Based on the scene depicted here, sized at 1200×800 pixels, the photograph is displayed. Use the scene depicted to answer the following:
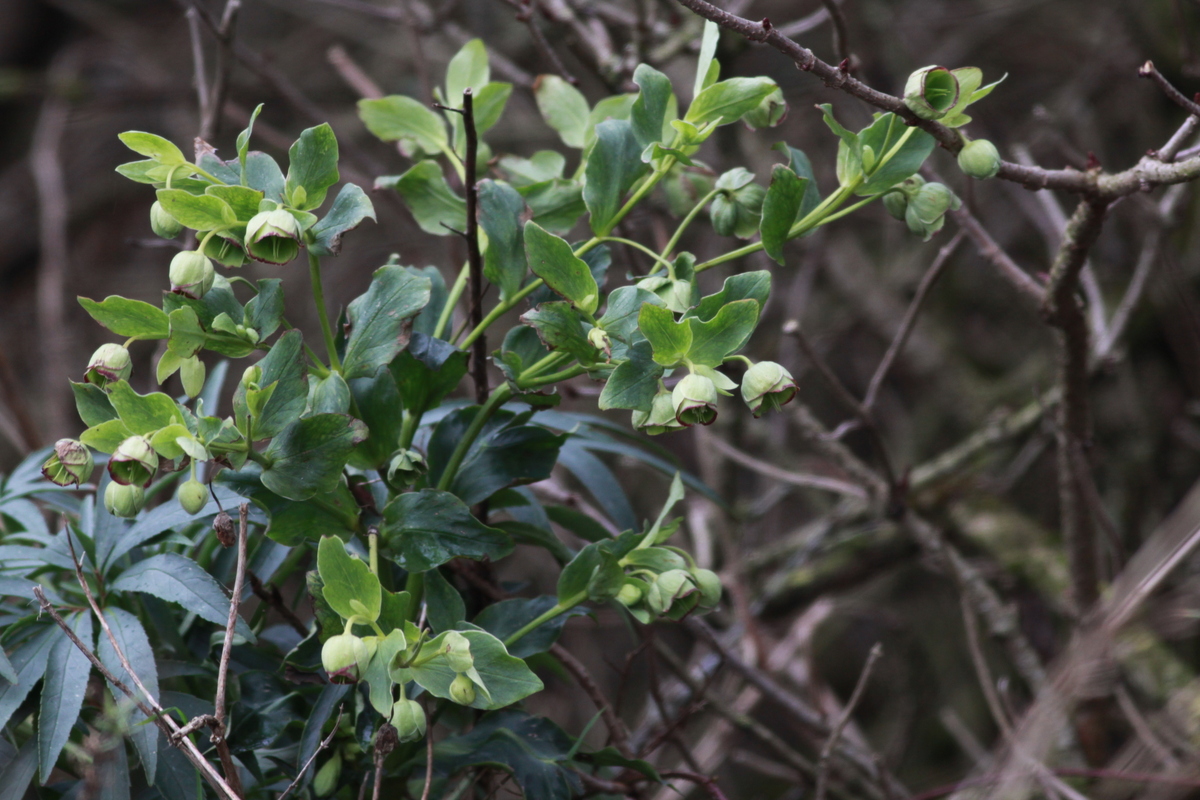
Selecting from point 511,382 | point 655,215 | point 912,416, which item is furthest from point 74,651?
point 912,416

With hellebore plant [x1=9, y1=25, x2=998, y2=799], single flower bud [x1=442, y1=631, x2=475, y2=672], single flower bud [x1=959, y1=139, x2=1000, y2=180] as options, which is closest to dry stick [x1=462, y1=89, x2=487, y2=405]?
hellebore plant [x1=9, y1=25, x2=998, y2=799]

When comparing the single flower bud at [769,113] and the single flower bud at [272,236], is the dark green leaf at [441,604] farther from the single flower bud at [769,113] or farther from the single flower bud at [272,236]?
the single flower bud at [769,113]

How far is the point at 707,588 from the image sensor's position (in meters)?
0.57

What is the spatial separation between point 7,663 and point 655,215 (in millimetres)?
941

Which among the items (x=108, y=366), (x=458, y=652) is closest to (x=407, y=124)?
(x=108, y=366)

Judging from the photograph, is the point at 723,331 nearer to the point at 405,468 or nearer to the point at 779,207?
the point at 779,207

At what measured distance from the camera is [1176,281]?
1133mm

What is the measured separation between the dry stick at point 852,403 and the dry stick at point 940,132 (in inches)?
11.9

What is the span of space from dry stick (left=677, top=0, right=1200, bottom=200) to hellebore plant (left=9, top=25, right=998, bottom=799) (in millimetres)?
13

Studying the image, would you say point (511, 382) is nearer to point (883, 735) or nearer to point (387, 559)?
point (387, 559)

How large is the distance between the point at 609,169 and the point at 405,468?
0.77 ft

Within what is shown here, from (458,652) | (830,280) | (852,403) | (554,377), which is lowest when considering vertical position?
(830,280)

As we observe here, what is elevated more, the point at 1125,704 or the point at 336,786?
the point at 336,786

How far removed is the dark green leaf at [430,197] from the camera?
0.66 metres
